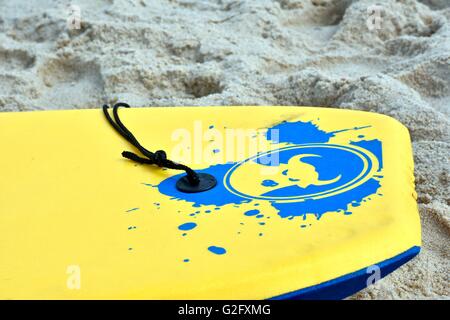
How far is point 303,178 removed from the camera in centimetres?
107

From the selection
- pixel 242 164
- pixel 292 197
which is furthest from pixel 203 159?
pixel 292 197

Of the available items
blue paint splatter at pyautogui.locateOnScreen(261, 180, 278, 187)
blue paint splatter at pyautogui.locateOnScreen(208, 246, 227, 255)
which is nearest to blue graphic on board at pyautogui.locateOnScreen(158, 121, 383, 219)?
blue paint splatter at pyautogui.locateOnScreen(261, 180, 278, 187)

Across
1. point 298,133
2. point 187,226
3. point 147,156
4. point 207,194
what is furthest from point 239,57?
point 187,226

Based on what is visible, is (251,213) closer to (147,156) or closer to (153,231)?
(153,231)

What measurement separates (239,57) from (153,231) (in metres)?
1.07

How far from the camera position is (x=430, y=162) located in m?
1.32

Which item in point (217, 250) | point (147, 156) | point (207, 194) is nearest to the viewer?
point (217, 250)

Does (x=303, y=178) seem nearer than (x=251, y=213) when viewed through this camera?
No

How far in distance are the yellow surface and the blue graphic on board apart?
0.02 meters

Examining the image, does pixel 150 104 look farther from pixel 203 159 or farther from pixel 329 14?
pixel 329 14

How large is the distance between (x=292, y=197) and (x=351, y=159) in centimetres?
17

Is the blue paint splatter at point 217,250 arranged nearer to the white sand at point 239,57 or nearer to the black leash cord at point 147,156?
the black leash cord at point 147,156

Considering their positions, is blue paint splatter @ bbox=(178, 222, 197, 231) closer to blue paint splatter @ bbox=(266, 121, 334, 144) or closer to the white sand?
blue paint splatter @ bbox=(266, 121, 334, 144)

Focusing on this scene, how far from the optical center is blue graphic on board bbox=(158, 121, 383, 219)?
987 mm
